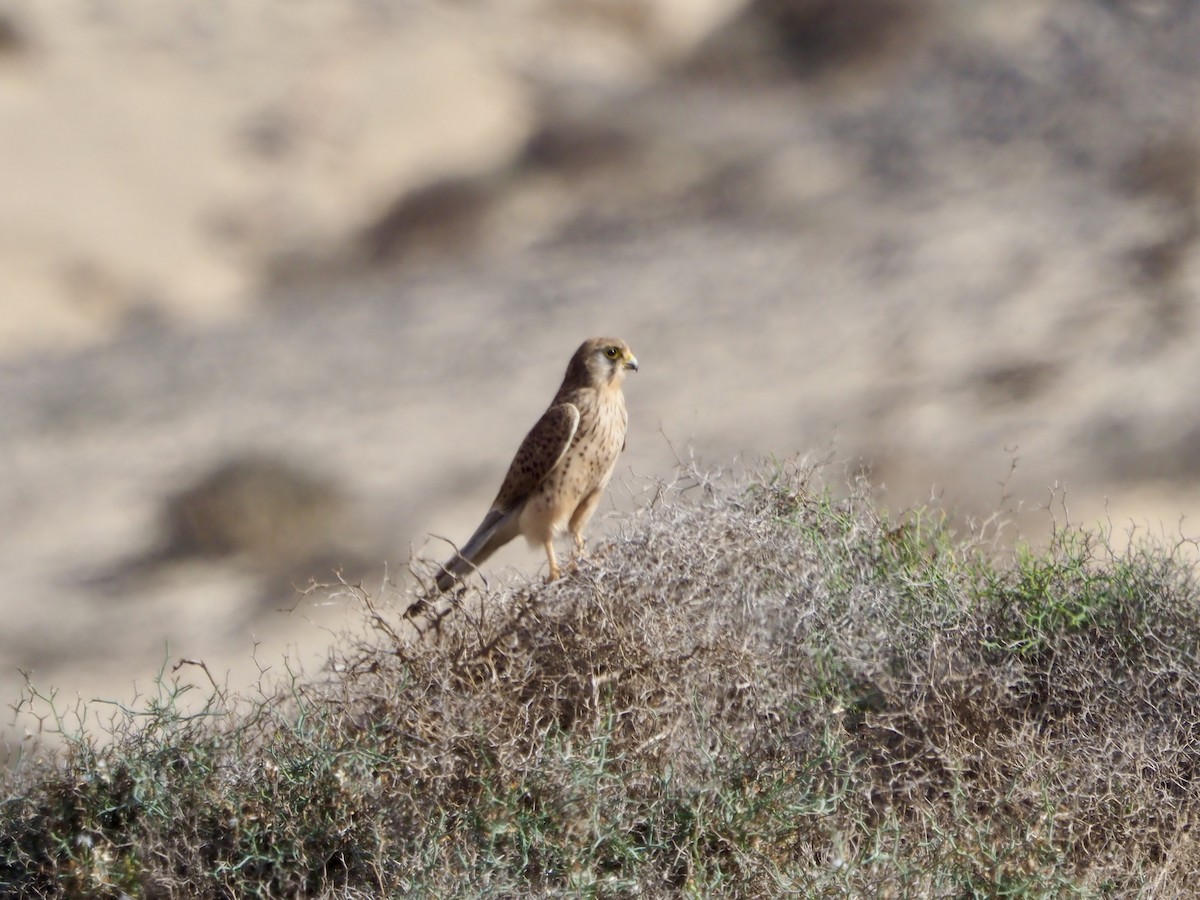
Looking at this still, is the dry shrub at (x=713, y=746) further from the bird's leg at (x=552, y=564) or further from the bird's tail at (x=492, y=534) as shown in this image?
the bird's tail at (x=492, y=534)

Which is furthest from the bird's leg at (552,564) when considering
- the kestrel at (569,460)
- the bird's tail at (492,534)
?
the bird's tail at (492,534)

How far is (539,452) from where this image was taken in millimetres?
4531

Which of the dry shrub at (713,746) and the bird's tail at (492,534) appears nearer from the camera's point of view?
the dry shrub at (713,746)

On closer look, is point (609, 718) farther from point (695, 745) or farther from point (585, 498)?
point (585, 498)

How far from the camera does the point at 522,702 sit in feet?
11.0

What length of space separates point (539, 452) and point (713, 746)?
1447mm

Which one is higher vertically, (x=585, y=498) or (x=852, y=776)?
(x=585, y=498)

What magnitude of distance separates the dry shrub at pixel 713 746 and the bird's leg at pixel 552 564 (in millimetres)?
129

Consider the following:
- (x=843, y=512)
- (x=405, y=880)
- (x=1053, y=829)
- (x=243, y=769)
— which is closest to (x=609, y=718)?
(x=405, y=880)

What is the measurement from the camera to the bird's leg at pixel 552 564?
3793 millimetres

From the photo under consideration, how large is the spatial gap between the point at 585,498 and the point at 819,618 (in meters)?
1.04

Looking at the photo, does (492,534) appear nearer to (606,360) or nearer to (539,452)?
(539,452)

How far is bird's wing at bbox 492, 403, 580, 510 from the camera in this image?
4.51m

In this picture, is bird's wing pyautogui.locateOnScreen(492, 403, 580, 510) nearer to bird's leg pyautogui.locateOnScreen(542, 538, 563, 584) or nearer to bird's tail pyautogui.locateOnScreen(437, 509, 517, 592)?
bird's tail pyautogui.locateOnScreen(437, 509, 517, 592)
